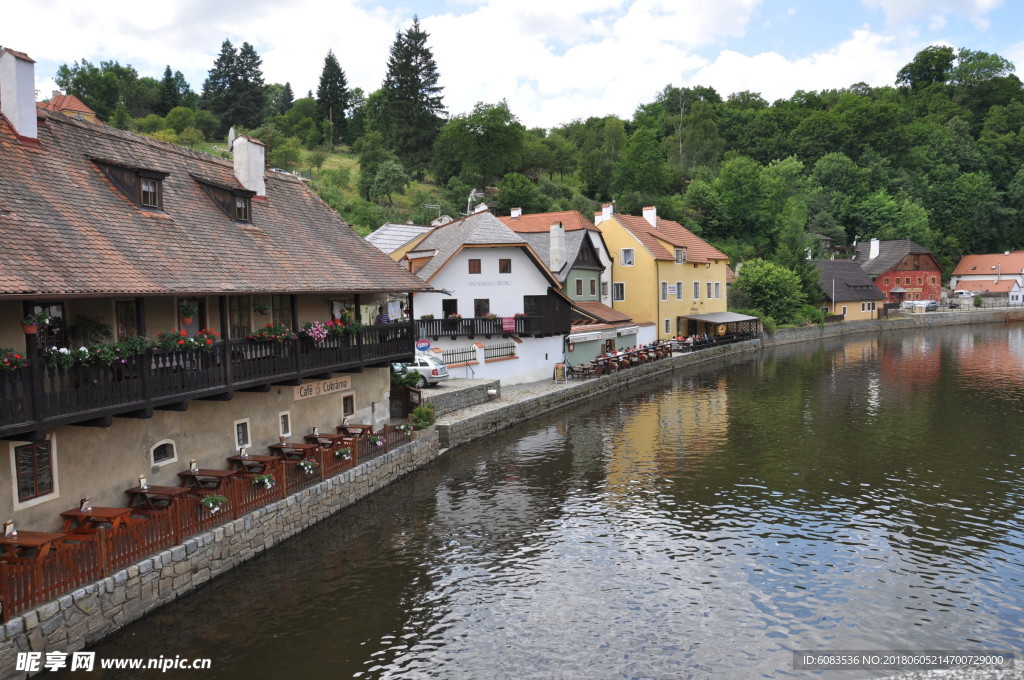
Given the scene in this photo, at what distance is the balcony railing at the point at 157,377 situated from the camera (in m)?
11.8

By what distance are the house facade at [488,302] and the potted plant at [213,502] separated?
19082 mm

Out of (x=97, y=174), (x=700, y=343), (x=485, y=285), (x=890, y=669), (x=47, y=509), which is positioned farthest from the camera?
(x=700, y=343)

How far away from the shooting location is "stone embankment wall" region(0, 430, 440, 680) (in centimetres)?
1065

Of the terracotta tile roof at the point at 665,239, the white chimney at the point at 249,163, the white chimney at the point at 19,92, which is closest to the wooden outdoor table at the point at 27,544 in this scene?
the white chimney at the point at 19,92

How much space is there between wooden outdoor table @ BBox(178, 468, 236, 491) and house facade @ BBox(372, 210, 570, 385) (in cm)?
1759

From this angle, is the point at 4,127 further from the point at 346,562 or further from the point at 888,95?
the point at 888,95

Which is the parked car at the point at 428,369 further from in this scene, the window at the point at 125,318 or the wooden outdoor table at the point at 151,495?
the wooden outdoor table at the point at 151,495

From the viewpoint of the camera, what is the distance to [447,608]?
1397cm

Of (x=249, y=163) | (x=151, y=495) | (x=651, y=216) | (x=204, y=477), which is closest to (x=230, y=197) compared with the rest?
(x=249, y=163)

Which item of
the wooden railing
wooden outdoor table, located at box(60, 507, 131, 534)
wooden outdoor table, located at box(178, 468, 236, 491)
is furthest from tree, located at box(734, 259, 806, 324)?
wooden outdoor table, located at box(60, 507, 131, 534)

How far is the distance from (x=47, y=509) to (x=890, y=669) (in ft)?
49.0

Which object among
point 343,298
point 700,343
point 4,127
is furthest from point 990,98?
point 4,127

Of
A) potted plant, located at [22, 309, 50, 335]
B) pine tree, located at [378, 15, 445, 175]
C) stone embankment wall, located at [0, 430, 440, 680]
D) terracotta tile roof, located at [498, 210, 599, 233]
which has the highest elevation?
pine tree, located at [378, 15, 445, 175]

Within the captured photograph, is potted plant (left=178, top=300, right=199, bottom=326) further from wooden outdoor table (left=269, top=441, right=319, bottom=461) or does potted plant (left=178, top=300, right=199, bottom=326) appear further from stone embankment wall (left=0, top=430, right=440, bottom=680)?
stone embankment wall (left=0, top=430, right=440, bottom=680)
